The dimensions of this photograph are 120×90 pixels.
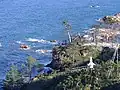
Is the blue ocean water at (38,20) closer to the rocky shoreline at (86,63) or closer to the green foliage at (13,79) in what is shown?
the rocky shoreline at (86,63)

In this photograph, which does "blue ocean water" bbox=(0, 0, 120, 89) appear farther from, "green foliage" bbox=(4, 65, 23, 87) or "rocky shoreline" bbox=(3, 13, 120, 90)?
"green foliage" bbox=(4, 65, 23, 87)

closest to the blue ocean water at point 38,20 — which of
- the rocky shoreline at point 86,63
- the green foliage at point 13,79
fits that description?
the rocky shoreline at point 86,63

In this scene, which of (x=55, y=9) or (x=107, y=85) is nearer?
(x=107, y=85)

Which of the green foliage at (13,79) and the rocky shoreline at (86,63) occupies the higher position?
the rocky shoreline at (86,63)

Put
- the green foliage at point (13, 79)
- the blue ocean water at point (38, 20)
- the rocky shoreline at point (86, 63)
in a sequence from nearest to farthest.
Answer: the rocky shoreline at point (86, 63), the green foliage at point (13, 79), the blue ocean water at point (38, 20)

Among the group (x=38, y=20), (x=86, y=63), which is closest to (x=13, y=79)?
(x=86, y=63)

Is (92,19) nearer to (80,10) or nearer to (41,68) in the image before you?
(80,10)

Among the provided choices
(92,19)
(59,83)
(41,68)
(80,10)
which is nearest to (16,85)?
(41,68)

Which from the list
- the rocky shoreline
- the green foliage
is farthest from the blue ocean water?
Result: the green foliage

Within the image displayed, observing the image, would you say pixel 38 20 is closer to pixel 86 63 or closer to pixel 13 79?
pixel 86 63
